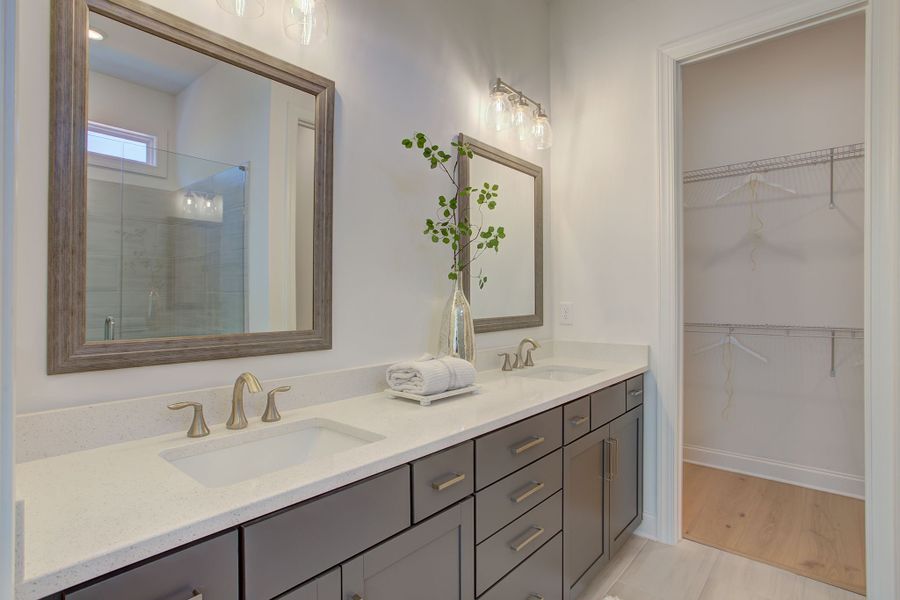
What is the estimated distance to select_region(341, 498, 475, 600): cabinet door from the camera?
3.08ft

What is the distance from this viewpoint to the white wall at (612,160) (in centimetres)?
230

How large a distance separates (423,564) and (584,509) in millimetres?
896

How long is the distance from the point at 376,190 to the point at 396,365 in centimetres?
61

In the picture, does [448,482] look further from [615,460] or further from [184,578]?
[615,460]

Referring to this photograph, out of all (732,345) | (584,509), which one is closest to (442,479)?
(584,509)

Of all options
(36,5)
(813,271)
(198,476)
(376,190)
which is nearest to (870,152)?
(813,271)

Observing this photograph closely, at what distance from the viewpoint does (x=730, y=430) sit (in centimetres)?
312

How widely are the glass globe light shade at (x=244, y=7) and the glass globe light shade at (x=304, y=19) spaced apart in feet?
0.24

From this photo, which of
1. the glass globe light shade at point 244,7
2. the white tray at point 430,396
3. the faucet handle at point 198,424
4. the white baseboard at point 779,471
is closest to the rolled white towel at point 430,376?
the white tray at point 430,396

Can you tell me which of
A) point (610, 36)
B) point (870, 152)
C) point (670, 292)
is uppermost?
point (610, 36)

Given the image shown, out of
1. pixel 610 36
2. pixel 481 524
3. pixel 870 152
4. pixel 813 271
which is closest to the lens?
pixel 481 524

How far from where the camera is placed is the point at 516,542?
4.53 ft

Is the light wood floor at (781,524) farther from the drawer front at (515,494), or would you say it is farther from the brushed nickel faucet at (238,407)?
the brushed nickel faucet at (238,407)

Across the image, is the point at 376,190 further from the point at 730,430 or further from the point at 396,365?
the point at 730,430
